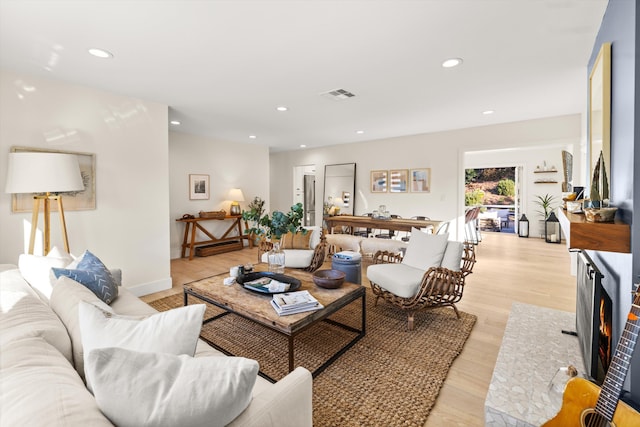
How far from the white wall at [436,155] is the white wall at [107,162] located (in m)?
4.30

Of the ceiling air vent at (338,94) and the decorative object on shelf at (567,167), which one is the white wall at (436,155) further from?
the ceiling air vent at (338,94)

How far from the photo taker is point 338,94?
11.7 feet

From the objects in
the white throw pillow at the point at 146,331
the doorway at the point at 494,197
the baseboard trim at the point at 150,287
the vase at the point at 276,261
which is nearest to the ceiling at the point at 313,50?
the vase at the point at 276,261

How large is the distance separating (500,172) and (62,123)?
1166 centimetres

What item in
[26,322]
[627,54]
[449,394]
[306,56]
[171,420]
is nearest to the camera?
[171,420]

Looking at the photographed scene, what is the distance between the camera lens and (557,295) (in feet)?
11.4

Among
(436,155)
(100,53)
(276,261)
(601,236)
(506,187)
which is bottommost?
(276,261)

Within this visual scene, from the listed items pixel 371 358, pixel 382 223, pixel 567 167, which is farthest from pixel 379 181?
pixel 371 358

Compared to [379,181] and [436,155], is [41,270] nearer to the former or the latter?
[379,181]

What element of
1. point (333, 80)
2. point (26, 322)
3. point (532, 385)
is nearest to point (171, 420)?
point (26, 322)

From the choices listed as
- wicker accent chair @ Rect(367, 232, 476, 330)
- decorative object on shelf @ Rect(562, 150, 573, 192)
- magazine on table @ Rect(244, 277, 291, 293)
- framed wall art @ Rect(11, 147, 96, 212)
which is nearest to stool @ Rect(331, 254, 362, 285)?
wicker accent chair @ Rect(367, 232, 476, 330)

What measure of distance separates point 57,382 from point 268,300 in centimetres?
145

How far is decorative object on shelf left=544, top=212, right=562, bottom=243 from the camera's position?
273 inches

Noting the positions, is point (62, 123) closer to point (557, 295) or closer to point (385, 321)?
point (385, 321)
